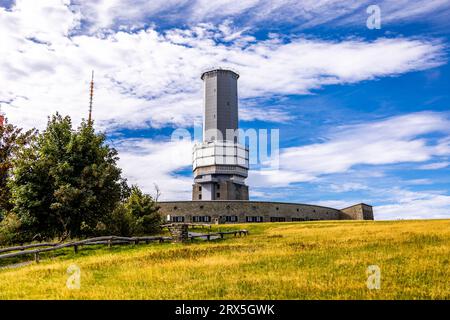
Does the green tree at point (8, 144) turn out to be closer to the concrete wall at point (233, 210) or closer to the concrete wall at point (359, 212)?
the concrete wall at point (233, 210)

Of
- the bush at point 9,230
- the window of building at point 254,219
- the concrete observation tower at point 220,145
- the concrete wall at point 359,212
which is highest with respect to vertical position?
the concrete observation tower at point 220,145

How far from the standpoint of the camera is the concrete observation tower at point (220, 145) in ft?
320

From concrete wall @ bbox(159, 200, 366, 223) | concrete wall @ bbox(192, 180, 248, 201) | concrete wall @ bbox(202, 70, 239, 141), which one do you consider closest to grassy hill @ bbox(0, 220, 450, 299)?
concrete wall @ bbox(159, 200, 366, 223)

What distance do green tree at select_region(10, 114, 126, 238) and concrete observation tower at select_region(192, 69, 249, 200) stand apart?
207ft

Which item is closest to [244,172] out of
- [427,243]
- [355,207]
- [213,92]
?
[213,92]

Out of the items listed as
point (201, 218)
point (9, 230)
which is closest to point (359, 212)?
point (201, 218)

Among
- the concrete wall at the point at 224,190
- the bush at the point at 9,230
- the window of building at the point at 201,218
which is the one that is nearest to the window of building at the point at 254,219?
the window of building at the point at 201,218

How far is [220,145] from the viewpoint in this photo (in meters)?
98.6

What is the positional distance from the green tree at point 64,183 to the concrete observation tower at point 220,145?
63.0 m

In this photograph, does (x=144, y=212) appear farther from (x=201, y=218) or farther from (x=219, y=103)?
(x=219, y=103)

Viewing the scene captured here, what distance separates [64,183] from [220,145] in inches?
2665

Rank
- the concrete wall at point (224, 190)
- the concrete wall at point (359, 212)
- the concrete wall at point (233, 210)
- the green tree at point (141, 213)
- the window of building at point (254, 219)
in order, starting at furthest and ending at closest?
the concrete wall at point (224, 190)
the concrete wall at point (359, 212)
the window of building at point (254, 219)
the concrete wall at point (233, 210)
the green tree at point (141, 213)

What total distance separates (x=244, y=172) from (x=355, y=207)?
90.7ft
